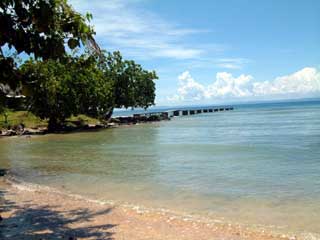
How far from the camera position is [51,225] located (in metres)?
10.3

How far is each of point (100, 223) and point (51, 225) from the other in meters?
1.20

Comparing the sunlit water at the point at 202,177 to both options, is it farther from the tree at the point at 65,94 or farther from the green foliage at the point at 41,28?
the tree at the point at 65,94

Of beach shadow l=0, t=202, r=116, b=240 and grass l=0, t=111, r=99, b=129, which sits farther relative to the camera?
grass l=0, t=111, r=99, b=129

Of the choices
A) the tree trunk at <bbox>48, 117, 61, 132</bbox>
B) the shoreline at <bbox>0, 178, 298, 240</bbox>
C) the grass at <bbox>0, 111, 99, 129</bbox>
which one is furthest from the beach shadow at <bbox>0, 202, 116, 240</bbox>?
the grass at <bbox>0, 111, 99, 129</bbox>

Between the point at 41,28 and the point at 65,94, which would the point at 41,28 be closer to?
the point at 41,28

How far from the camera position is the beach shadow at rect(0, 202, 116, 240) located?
30.4 ft

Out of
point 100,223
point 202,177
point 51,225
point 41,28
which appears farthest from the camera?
point 202,177

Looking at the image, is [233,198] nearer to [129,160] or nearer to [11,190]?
[11,190]

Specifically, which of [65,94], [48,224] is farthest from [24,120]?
[48,224]

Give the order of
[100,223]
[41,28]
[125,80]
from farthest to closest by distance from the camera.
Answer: [125,80] < [100,223] < [41,28]

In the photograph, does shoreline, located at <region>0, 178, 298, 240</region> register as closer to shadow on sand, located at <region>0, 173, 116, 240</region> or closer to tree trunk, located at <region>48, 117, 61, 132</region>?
shadow on sand, located at <region>0, 173, 116, 240</region>

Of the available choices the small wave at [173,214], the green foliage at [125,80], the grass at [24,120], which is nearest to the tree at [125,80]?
the green foliage at [125,80]

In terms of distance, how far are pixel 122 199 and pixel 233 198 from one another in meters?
3.78

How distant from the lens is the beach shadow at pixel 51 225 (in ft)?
30.4
